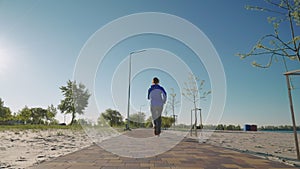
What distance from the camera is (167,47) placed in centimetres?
1367

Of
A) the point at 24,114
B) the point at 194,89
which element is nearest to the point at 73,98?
the point at 24,114

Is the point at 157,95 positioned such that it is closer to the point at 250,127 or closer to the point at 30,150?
the point at 30,150

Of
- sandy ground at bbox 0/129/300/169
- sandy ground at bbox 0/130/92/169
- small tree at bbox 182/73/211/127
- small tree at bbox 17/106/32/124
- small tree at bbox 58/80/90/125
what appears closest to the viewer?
sandy ground at bbox 0/130/92/169

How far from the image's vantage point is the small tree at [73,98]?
36.2m

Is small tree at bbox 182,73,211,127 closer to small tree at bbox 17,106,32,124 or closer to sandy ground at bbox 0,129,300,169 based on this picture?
sandy ground at bbox 0,129,300,169

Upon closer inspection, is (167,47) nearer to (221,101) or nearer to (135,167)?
(221,101)

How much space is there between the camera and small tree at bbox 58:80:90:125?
3619cm

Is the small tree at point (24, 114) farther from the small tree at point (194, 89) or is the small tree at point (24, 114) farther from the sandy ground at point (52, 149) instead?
the sandy ground at point (52, 149)

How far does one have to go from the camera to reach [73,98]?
122 feet

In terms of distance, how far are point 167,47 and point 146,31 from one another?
7.32 ft

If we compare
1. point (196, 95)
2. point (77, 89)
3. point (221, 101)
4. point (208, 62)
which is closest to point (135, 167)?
point (208, 62)

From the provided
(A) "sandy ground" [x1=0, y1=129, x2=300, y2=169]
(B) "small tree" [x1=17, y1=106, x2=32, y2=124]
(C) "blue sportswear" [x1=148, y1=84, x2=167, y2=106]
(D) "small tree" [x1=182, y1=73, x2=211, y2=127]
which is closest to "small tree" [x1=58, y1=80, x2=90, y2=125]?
(B) "small tree" [x1=17, y1=106, x2=32, y2=124]

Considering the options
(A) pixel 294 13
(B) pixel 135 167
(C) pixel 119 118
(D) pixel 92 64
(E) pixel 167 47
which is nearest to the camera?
(B) pixel 135 167

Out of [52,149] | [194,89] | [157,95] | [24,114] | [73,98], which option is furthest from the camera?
[24,114]
